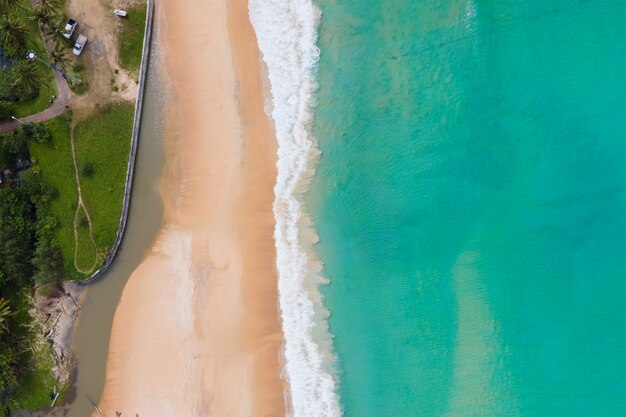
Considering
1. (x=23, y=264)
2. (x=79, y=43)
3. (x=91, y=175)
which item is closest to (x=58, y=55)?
(x=79, y=43)

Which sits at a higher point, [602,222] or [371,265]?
[602,222]

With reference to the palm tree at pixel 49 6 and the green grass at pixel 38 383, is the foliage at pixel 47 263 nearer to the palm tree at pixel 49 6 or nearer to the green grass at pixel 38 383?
the green grass at pixel 38 383

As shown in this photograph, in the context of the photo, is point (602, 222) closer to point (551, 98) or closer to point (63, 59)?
point (551, 98)

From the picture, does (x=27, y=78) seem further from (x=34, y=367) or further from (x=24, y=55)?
(x=34, y=367)

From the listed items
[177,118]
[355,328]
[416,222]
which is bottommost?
[355,328]

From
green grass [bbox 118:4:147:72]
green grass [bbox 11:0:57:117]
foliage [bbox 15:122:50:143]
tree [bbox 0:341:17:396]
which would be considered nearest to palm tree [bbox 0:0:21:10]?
green grass [bbox 11:0:57:117]

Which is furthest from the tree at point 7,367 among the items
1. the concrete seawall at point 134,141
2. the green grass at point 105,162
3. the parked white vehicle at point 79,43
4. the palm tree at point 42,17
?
the palm tree at point 42,17

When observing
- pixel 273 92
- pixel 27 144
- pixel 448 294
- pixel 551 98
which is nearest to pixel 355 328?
pixel 448 294

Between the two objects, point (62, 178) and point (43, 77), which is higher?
point (43, 77)
